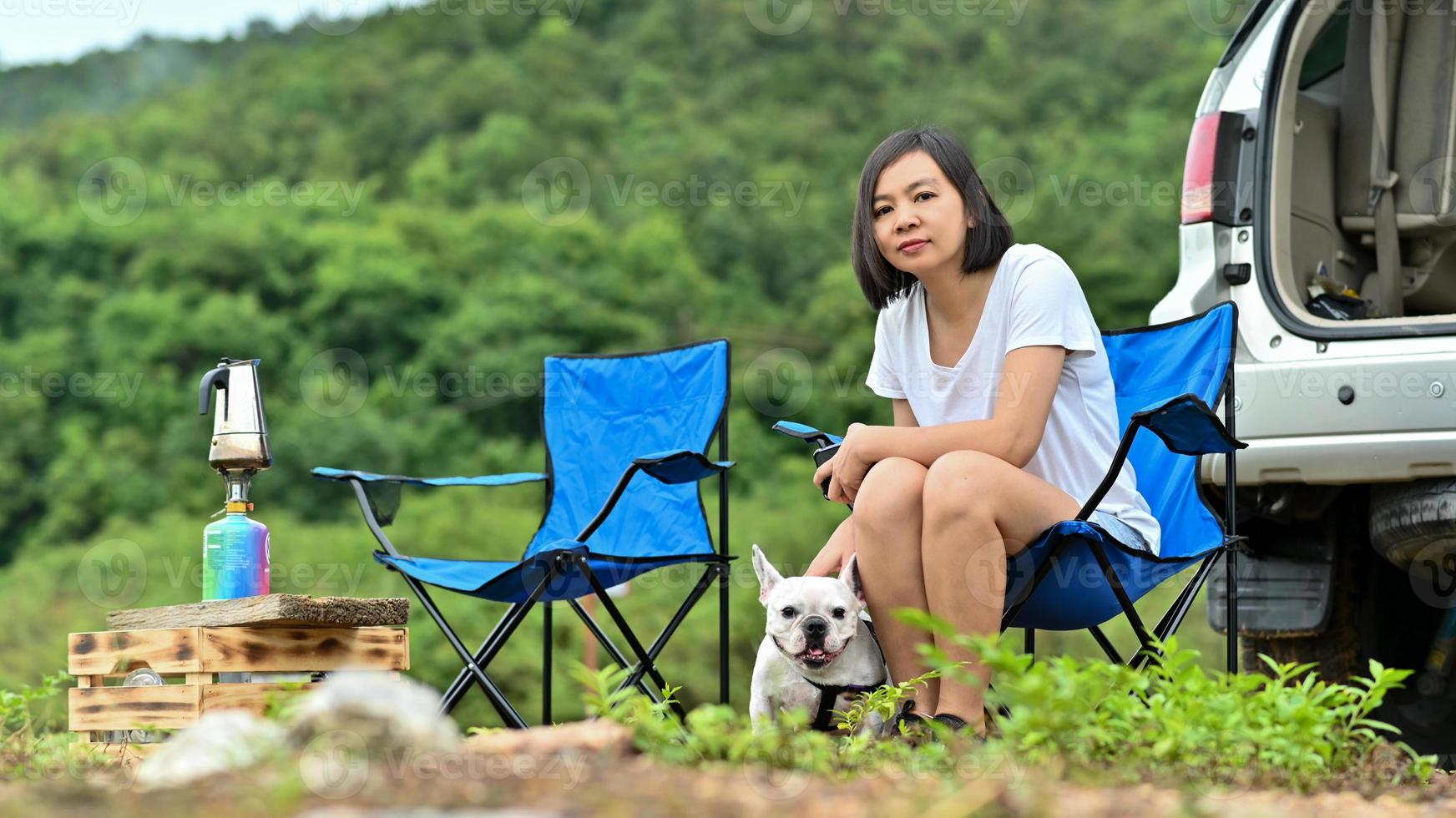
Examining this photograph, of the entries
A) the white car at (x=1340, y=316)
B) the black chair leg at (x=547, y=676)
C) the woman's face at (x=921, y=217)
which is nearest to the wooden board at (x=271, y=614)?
the black chair leg at (x=547, y=676)

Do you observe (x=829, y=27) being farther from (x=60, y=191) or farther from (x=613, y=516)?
(x=613, y=516)

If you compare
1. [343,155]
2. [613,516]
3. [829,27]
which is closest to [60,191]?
[343,155]

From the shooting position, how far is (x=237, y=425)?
2.85 metres

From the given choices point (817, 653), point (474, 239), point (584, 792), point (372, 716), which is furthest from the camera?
point (474, 239)

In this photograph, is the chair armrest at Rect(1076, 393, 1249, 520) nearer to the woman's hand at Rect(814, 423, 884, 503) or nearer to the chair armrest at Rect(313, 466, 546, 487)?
the woman's hand at Rect(814, 423, 884, 503)

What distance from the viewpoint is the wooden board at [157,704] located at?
2.50m

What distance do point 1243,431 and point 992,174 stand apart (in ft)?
44.1

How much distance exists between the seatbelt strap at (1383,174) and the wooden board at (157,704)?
2501mm

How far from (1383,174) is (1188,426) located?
1247mm

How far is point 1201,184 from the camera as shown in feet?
10.4

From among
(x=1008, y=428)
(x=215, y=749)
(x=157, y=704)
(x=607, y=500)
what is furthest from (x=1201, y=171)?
(x=215, y=749)

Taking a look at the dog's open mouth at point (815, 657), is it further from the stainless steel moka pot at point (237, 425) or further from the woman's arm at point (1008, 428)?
the stainless steel moka pot at point (237, 425)

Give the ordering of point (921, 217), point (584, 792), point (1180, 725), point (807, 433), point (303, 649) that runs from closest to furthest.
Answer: point (584, 792), point (1180, 725), point (921, 217), point (303, 649), point (807, 433)

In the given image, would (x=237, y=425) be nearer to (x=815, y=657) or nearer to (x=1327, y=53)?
(x=815, y=657)
